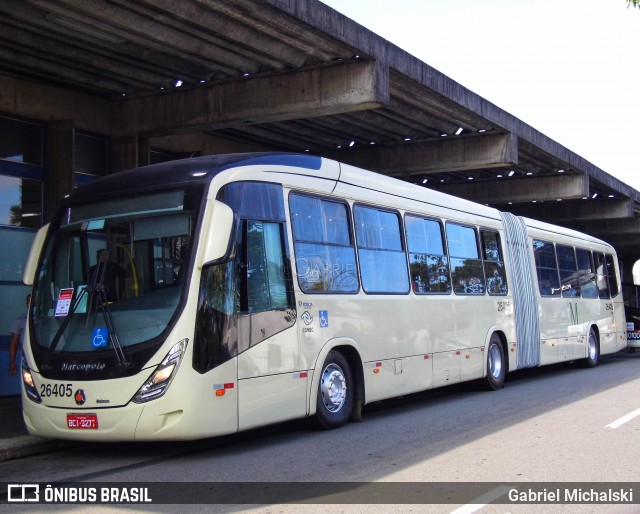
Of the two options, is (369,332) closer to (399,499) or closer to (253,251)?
(253,251)

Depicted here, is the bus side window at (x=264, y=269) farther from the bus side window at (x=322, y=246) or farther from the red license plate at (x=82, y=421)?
the red license plate at (x=82, y=421)

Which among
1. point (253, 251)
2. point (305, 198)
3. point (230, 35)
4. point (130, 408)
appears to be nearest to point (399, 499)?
point (130, 408)

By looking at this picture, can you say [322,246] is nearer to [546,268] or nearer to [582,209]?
[546,268]

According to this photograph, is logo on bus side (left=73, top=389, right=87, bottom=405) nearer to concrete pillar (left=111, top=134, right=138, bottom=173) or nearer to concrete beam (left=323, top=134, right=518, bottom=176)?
concrete pillar (left=111, top=134, right=138, bottom=173)

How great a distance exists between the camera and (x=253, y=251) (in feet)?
29.1

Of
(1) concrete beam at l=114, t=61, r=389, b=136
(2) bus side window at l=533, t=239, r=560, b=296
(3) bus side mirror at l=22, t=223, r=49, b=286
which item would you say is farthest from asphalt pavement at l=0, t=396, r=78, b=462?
(2) bus side window at l=533, t=239, r=560, b=296

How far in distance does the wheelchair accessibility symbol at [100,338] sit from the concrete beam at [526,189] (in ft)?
70.5

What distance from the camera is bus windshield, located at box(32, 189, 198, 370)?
323 inches

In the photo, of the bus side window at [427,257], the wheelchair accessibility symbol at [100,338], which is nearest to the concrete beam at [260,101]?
the bus side window at [427,257]

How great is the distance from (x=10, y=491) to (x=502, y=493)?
412cm

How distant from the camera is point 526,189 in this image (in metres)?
28.0

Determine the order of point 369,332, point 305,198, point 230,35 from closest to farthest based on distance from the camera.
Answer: point 305,198
point 369,332
point 230,35

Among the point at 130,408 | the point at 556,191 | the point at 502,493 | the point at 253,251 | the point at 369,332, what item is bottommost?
the point at 502,493

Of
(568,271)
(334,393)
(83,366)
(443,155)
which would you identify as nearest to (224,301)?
(83,366)
